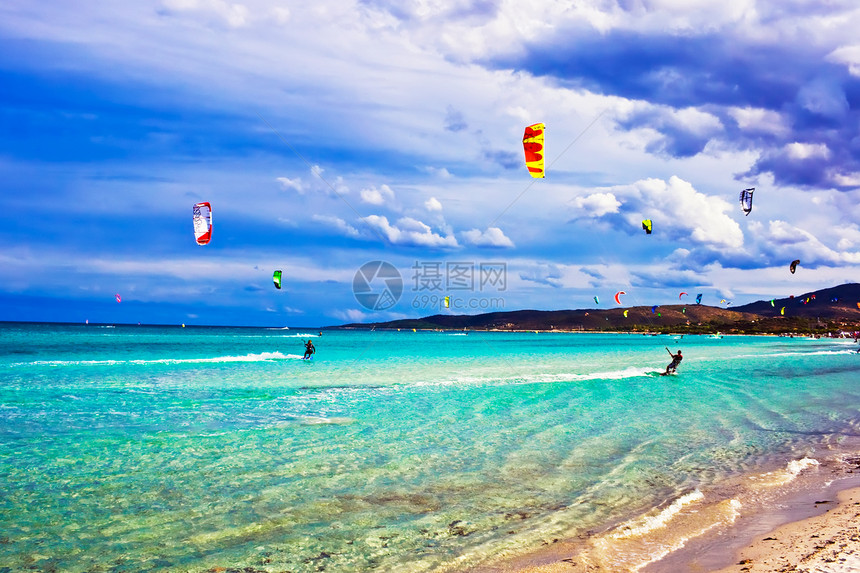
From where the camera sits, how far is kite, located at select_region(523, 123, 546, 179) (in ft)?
57.7

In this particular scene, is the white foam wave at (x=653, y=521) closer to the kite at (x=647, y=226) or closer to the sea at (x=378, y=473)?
the sea at (x=378, y=473)

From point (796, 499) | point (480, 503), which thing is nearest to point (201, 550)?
point (480, 503)

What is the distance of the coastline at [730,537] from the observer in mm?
5883

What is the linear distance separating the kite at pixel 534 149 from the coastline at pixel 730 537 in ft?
34.9

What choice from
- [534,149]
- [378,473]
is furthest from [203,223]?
[378,473]

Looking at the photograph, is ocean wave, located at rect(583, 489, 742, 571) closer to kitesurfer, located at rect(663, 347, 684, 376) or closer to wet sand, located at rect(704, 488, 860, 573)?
wet sand, located at rect(704, 488, 860, 573)

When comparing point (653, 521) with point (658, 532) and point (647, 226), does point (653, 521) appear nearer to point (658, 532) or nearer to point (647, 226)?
point (658, 532)

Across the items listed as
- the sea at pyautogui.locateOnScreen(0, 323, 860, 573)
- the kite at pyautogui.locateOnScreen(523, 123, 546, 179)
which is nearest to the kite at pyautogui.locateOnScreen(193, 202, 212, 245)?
the sea at pyautogui.locateOnScreen(0, 323, 860, 573)

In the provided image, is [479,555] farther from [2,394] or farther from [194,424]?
[2,394]

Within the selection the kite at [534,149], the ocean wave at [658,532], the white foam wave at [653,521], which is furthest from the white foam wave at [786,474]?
the kite at [534,149]

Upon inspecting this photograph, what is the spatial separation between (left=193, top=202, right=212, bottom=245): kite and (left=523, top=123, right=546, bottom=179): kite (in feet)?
40.6

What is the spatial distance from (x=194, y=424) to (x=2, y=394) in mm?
10140

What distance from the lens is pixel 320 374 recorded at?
30.2m

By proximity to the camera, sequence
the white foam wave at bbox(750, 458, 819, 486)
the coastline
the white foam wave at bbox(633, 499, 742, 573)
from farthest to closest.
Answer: the white foam wave at bbox(750, 458, 819, 486) < the white foam wave at bbox(633, 499, 742, 573) < the coastline
